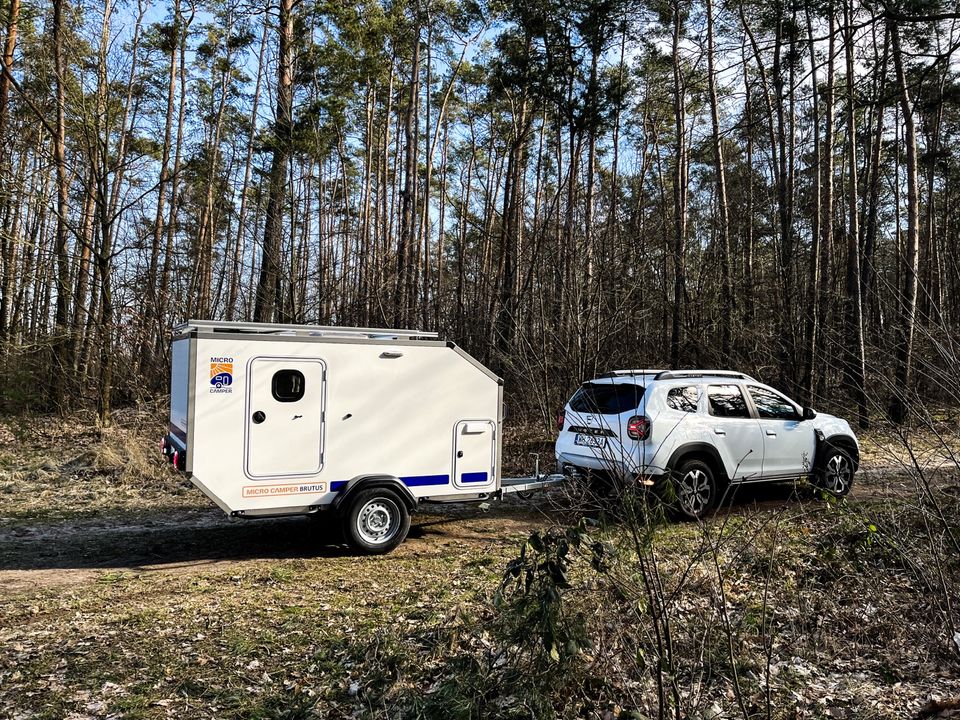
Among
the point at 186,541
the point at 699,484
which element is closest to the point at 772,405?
the point at 699,484

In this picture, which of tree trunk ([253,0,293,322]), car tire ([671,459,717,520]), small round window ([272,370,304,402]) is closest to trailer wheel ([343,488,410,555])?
small round window ([272,370,304,402])

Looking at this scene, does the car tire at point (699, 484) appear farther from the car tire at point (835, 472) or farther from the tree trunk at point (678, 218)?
the tree trunk at point (678, 218)

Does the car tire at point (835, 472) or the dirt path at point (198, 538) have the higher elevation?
the car tire at point (835, 472)

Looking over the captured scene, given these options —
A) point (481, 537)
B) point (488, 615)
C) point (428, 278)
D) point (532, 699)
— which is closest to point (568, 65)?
point (428, 278)

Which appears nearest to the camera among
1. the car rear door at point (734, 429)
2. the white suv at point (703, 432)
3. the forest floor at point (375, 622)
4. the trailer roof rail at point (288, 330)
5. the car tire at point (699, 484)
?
the forest floor at point (375, 622)

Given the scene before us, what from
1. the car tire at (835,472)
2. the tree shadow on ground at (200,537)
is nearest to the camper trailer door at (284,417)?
the tree shadow on ground at (200,537)

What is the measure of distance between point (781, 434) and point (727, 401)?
3.27ft

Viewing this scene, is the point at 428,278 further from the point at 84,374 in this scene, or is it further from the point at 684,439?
the point at 684,439

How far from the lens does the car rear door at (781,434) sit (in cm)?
889

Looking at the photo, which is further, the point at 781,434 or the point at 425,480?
the point at 781,434

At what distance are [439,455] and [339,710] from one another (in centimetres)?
374

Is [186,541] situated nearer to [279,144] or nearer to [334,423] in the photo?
→ [334,423]

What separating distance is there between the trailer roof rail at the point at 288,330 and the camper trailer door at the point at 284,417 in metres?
0.30

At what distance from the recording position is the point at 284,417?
6.63 metres
